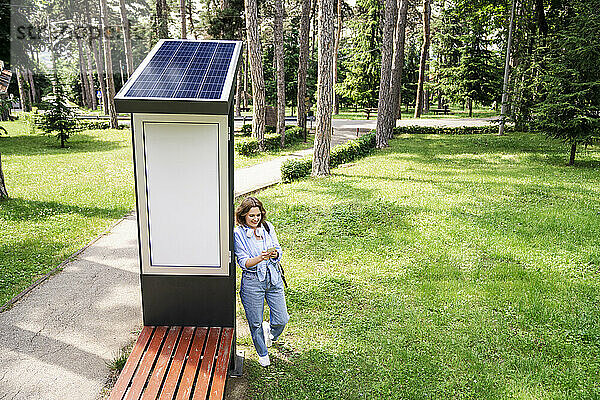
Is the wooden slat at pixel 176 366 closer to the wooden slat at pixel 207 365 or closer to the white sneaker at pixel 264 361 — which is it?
the wooden slat at pixel 207 365

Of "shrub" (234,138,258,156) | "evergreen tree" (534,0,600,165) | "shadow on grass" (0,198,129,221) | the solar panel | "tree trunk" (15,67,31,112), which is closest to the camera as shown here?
the solar panel

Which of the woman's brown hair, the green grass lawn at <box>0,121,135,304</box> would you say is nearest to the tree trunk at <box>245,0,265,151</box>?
the green grass lawn at <box>0,121,135,304</box>

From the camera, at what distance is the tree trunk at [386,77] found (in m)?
18.7

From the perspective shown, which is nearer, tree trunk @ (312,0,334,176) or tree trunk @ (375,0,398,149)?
tree trunk @ (312,0,334,176)

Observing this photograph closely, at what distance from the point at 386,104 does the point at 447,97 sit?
1812 centimetres

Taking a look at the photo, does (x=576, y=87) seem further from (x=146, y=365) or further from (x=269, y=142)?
(x=146, y=365)

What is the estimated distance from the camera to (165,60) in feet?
14.1

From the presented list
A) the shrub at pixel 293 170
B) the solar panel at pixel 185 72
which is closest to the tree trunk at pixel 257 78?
the shrub at pixel 293 170

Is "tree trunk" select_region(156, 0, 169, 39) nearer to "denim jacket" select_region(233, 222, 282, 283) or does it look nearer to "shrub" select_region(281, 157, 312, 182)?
"shrub" select_region(281, 157, 312, 182)

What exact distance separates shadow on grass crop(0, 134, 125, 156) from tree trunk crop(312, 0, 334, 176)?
1085 centimetres

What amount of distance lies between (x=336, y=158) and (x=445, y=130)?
1286 centimetres

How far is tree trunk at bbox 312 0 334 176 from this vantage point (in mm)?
12906

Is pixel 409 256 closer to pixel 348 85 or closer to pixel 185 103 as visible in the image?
pixel 185 103

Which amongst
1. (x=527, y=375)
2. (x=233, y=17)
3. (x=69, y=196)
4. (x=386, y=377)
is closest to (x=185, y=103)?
(x=386, y=377)
